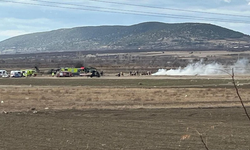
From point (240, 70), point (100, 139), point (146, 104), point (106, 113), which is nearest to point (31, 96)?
point (146, 104)

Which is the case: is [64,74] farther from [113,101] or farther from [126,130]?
[126,130]

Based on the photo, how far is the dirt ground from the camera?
19109mm

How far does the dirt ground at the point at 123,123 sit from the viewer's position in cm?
1911

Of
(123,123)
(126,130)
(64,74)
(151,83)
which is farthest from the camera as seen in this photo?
(64,74)

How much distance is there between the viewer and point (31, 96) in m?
47.3

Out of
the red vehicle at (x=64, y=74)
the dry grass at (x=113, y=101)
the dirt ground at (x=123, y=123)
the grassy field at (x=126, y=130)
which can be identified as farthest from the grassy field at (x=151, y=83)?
the grassy field at (x=126, y=130)

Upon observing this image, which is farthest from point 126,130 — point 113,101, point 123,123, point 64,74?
point 64,74

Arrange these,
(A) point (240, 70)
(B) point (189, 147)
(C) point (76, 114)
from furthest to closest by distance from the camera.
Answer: (A) point (240, 70) → (C) point (76, 114) → (B) point (189, 147)

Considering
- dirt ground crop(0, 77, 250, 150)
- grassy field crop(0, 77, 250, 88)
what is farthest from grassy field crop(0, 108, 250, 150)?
grassy field crop(0, 77, 250, 88)

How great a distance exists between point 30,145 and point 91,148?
2.60m

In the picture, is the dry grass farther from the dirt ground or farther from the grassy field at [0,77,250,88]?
the grassy field at [0,77,250,88]

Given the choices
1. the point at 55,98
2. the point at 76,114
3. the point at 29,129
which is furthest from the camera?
the point at 55,98

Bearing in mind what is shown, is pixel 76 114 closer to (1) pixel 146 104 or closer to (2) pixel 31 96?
(1) pixel 146 104

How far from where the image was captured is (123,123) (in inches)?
1016
